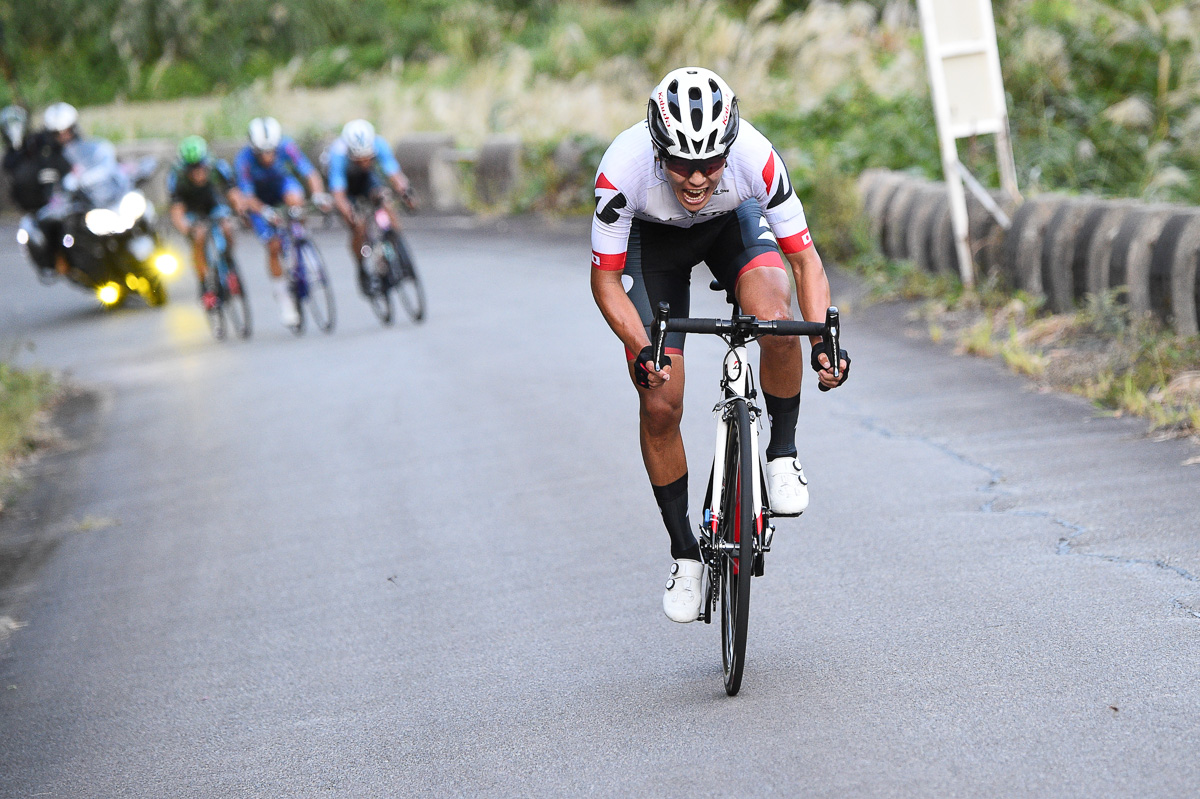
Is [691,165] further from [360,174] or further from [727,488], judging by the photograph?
[360,174]

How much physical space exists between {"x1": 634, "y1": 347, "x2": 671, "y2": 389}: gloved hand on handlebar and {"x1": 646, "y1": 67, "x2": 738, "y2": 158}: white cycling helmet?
635mm

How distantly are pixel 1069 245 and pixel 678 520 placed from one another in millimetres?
5745

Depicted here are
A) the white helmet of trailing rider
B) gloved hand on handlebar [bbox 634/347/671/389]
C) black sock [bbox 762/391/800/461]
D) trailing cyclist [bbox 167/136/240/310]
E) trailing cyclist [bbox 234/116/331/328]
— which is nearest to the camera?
gloved hand on handlebar [bbox 634/347/671/389]

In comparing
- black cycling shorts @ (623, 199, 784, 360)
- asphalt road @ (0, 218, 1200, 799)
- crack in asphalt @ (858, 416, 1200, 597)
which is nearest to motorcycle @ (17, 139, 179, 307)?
asphalt road @ (0, 218, 1200, 799)

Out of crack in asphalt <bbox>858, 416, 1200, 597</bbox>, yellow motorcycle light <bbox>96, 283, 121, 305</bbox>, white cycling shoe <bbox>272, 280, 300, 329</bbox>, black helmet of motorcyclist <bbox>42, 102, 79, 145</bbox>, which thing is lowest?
crack in asphalt <bbox>858, 416, 1200, 597</bbox>

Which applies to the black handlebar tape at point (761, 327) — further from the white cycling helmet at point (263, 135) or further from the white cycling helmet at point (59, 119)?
the white cycling helmet at point (59, 119)

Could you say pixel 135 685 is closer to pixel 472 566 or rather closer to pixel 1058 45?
pixel 472 566

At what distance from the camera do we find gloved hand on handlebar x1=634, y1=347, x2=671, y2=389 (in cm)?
435

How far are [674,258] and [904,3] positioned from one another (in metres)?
18.7

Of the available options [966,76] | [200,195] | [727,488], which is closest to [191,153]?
[200,195]

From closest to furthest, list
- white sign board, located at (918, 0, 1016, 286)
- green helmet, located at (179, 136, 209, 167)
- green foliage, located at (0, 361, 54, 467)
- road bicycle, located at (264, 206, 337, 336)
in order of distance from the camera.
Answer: green foliage, located at (0, 361, 54, 467) < white sign board, located at (918, 0, 1016, 286) < road bicycle, located at (264, 206, 337, 336) < green helmet, located at (179, 136, 209, 167)

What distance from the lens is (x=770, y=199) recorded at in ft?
15.6

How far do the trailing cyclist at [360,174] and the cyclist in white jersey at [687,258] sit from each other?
859 cm

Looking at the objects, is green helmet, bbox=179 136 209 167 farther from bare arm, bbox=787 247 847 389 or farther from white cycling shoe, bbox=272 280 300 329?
bare arm, bbox=787 247 847 389
